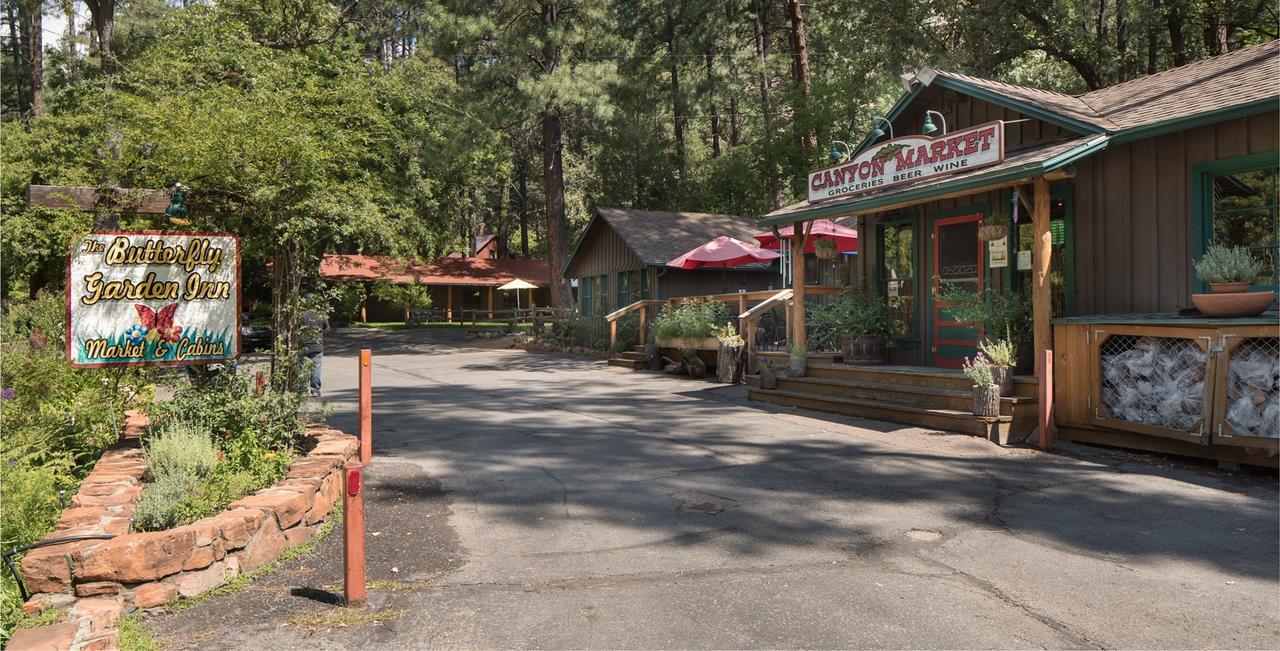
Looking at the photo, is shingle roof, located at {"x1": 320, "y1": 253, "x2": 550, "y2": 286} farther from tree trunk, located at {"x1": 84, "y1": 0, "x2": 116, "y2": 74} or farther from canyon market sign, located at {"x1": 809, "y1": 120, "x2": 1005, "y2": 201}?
canyon market sign, located at {"x1": 809, "y1": 120, "x2": 1005, "y2": 201}

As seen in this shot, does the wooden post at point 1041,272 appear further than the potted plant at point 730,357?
No

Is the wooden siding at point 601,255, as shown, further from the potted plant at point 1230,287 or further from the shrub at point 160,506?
the shrub at point 160,506

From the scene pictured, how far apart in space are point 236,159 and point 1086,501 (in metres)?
7.72

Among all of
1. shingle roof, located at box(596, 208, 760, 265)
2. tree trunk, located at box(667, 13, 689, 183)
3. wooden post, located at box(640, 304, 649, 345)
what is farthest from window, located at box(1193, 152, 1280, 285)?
tree trunk, located at box(667, 13, 689, 183)

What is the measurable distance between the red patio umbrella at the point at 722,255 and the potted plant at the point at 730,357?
18.4 feet

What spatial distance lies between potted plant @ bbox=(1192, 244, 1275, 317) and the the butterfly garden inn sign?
365 inches

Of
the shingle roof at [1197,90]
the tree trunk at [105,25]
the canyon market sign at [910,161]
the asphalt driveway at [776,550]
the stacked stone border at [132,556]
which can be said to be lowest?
the asphalt driveway at [776,550]

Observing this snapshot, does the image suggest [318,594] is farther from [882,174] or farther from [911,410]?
[882,174]

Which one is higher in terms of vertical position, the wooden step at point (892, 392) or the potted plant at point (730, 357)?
the potted plant at point (730, 357)

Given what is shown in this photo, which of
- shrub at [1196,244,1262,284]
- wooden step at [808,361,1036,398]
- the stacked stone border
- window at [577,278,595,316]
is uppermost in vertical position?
window at [577,278,595,316]

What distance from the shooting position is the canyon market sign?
411 inches

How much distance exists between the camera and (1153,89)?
11289 millimetres

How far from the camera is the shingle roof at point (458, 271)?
1729 inches

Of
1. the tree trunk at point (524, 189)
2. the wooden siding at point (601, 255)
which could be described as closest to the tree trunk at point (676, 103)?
the wooden siding at point (601, 255)
